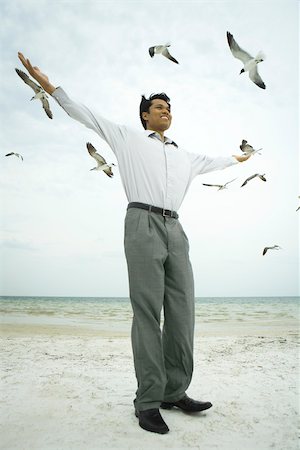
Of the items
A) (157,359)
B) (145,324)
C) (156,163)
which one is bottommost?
(157,359)

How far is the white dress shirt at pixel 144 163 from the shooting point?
114 inches

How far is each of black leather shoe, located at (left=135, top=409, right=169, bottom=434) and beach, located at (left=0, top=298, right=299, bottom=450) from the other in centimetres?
4

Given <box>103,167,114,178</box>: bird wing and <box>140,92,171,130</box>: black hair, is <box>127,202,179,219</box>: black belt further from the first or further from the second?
<box>103,167,114,178</box>: bird wing

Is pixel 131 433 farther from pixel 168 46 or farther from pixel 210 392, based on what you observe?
pixel 168 46

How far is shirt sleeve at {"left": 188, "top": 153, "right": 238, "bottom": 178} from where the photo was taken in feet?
11.0

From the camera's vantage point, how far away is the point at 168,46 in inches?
178

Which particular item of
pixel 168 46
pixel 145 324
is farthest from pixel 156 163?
pixel 168 46

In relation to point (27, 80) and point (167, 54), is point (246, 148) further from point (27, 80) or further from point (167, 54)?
point (27, 80)

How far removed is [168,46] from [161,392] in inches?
144

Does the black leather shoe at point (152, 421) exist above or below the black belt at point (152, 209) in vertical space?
below

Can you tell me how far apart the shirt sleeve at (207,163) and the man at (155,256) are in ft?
0.69

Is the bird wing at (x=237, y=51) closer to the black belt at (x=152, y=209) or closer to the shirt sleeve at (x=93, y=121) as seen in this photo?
the shirt sleeve at (x=93, y=121)

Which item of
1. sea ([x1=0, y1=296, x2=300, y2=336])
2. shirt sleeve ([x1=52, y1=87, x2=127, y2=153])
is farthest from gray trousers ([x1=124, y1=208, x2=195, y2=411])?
sea ([x1=0, y1=296, x2=300, y2=336])

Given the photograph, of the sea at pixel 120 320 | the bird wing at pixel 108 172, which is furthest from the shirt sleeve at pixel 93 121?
the sea at pixel 120 320
